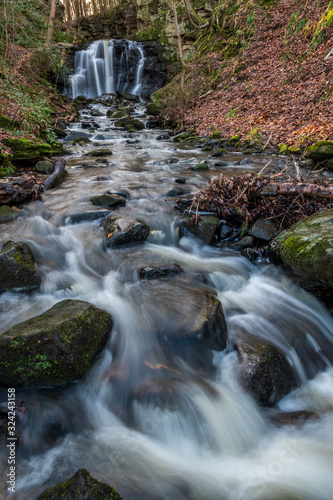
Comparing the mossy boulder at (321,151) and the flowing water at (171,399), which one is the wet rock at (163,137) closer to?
the mossy boulder at (321,151)

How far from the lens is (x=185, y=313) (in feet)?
9.83

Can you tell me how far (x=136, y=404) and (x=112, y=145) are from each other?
11.9 metres

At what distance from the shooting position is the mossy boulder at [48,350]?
87.4 inches

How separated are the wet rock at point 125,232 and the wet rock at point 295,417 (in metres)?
3.06

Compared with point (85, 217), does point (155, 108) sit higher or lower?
higher

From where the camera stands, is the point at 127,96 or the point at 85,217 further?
the point at 127,96

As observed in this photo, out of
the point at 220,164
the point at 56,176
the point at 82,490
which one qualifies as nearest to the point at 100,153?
the point at 56,176

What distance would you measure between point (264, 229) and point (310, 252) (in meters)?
1.04

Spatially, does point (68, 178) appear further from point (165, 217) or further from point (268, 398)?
point (268, 398)

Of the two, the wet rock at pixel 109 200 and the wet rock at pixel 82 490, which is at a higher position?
the wet rock at pixel 109 200

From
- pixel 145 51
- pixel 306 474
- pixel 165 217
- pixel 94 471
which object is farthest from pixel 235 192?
pixel 145 51

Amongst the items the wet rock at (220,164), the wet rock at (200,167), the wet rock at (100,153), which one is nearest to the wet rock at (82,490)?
the wet rock at (200,167)

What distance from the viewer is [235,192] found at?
14.9 ft

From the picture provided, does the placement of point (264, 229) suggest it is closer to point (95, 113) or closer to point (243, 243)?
point (243, 243)
